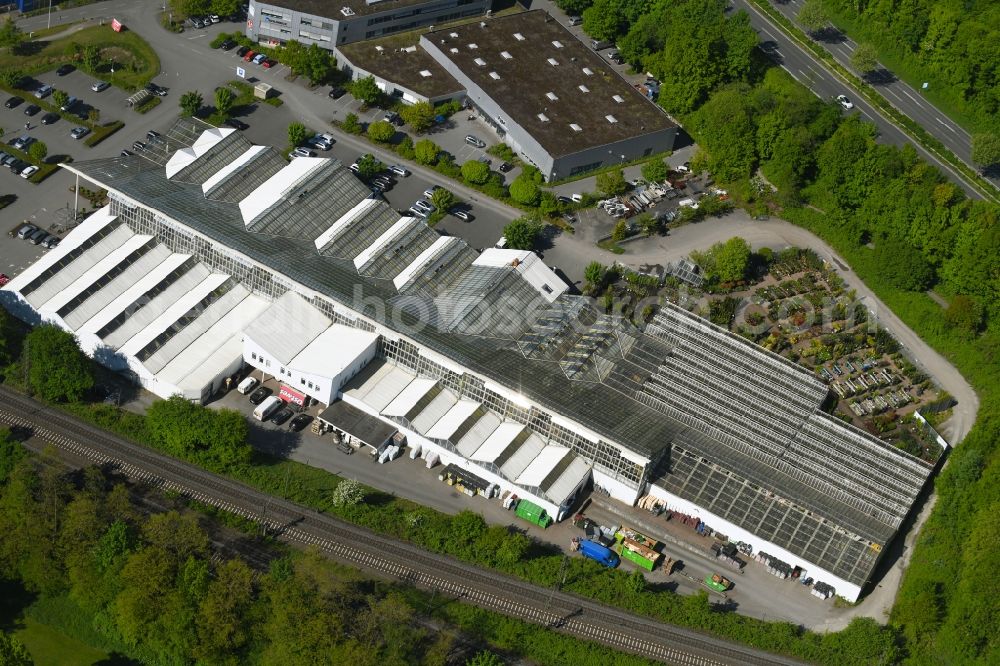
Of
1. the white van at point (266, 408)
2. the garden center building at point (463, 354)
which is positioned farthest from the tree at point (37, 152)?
the white van at point (266, 408)

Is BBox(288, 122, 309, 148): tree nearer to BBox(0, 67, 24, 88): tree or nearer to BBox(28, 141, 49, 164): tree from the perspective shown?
BBox(28, 141, 49, 164): tree

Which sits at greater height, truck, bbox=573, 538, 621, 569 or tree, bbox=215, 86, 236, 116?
tree, bbox=215, 86, 236, 116

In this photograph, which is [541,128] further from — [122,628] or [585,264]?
[122,628]

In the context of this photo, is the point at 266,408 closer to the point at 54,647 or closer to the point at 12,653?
the point at 54,647

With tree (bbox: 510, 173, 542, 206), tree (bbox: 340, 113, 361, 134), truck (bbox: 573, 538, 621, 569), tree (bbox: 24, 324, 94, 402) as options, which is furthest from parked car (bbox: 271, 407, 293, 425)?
tree (bbox: 340, 113, 361, 134)

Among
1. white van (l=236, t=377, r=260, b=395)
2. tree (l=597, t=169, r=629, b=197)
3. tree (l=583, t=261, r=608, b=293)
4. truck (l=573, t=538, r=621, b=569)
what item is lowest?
white van (l=236, t=377, r=260, b=395)
